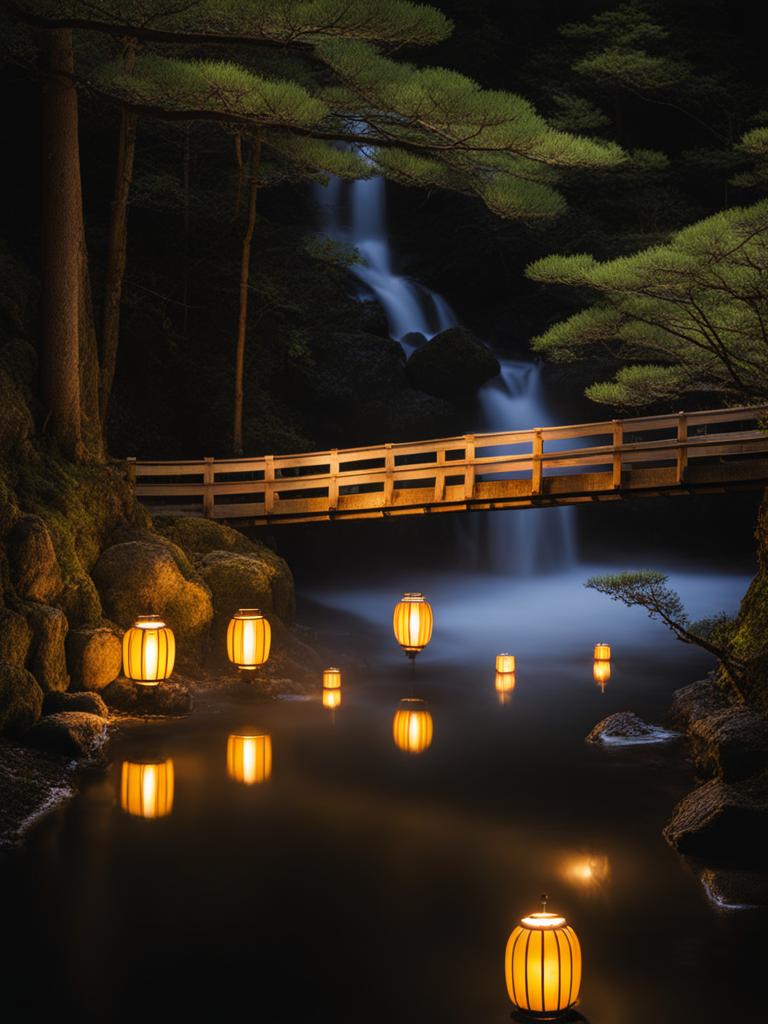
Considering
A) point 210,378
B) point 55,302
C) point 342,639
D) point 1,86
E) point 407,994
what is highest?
point 1,86

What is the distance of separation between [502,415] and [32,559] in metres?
15.0

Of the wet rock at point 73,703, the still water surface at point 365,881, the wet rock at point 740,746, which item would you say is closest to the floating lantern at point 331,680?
the still water surface at point 365,881

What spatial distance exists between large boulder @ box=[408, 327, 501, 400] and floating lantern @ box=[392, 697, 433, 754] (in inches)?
451

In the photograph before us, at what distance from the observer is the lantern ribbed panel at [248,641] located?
11.8 metres

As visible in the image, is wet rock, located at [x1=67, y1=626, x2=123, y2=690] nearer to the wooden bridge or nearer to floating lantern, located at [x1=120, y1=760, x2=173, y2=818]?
floating lantern, located at [x1=120, y1=760, x2=173, y2=818]

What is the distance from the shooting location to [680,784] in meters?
9.23

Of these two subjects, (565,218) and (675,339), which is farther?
(565,218)

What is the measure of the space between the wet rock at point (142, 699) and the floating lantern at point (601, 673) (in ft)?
17.5

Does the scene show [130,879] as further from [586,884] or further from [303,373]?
[303,373]

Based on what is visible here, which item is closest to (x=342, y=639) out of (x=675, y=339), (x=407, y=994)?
(x=675, y=339)

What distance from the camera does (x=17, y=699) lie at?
30.8 feet

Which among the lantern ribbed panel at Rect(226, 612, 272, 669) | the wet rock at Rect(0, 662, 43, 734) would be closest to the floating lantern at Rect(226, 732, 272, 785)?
the lantern ribbed panel at Rect(226, 612, 272, 669)

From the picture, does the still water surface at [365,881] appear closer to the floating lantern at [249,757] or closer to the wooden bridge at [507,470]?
the floating lantern at [249,757]

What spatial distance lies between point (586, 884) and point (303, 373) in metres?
16.1
